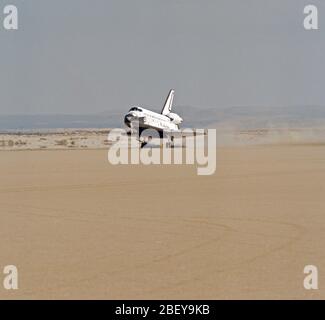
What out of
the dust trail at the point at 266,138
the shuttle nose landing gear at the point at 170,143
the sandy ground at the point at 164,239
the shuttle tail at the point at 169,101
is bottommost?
the sandy ground at the point at 164,239

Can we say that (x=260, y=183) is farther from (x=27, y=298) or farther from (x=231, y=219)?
(x=27, y=298)

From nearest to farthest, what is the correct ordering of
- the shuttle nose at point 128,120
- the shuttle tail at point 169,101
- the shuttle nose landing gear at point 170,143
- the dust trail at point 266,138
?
the shuttle nose landing gear at point 170,143 → the shuttle nose at point 128,120 → the dust trail at point 266,138 → the shuttle tail at point 169,101

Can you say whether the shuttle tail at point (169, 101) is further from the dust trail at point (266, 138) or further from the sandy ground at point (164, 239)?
the sandy ground at point (164, 239)

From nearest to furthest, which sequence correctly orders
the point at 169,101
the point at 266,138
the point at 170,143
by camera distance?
the point at 170,143 → the point at 266,138 → the point at 169,101

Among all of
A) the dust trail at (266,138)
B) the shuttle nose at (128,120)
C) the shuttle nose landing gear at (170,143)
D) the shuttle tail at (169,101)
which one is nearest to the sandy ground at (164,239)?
the shuttle nose landing gear at (170,143)

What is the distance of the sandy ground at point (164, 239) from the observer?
A: 9.93 meters

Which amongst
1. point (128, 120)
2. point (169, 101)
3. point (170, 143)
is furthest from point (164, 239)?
point (169, 101)

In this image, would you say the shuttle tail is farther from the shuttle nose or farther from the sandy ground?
the sandy ground

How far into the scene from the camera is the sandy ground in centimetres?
993

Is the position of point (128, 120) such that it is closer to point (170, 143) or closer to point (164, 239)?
point (170, 143)

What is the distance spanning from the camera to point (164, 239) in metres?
13.4

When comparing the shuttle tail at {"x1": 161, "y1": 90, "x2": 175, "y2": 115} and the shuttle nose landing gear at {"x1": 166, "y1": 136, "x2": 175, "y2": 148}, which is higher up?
the shuttle tail at {"x1": 161, "y1": 90, "x2": 175, "y2": 115}

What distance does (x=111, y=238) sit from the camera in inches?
535

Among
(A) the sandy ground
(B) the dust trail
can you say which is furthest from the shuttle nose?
(A) the sandy ground
